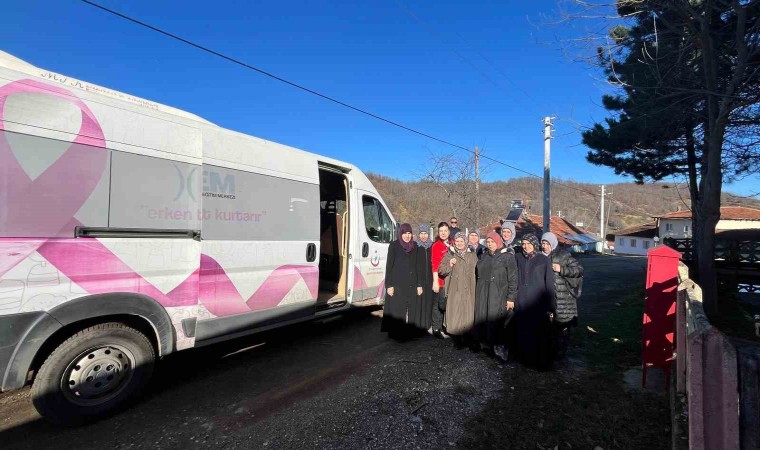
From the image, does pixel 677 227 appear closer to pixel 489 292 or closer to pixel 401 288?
pixel 489 292

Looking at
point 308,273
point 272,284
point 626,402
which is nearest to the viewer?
point 626,402

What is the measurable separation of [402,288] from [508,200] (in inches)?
1938

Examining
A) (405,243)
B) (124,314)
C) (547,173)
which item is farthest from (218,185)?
(547,173)

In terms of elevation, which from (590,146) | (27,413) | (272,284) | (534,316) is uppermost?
(590,146)

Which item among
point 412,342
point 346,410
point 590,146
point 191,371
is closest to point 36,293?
point 191,371

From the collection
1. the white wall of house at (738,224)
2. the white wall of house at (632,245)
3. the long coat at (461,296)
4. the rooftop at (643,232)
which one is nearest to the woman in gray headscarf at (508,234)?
the long coat at (461,296)

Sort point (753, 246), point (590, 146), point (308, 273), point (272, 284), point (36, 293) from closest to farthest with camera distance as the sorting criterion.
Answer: point (36, 293) < point (272, 284) < point (308, 273) < point (753, 246) < point (590, 146)

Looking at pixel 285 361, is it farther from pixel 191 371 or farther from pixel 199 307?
pixel 199 307

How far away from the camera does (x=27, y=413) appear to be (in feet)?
11.0

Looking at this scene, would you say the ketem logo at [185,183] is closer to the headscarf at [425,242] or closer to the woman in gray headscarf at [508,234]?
the headscarf at [425,242]

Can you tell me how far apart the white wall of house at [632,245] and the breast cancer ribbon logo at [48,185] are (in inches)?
2313

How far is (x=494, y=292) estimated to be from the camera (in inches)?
187

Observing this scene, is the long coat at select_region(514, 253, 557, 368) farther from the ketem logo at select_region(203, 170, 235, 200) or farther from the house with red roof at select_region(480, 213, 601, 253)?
the house with red roof at select_region(480, 213, 601, 253)

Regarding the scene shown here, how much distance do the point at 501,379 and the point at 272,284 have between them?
9.40ft
